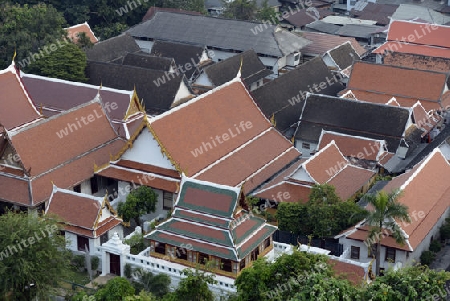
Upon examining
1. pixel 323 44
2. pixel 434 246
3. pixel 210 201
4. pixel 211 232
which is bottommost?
pixel 434 246

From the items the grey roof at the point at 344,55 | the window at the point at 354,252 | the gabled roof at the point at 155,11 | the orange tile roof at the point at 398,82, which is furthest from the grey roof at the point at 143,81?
the gabled roof at the point at 155,11

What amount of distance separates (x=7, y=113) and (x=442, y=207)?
24.4 metres

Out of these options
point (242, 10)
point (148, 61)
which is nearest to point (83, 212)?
point (148, 61)

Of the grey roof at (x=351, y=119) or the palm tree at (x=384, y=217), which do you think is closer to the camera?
the palm tree at (x=384, y=217)

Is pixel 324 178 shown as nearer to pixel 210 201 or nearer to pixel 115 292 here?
pixel 210 201

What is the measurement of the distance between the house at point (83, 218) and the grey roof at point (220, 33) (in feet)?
108

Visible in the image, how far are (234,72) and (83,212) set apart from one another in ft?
89.5

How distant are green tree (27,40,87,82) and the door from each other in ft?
76.8

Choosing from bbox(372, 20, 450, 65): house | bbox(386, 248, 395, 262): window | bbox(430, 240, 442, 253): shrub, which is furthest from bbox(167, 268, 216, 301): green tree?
bbox(372, 20, 450, 65): house

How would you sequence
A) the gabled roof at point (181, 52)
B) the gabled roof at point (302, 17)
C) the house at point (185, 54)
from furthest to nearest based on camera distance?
the gabled roof at point (302, 17), the gabled roof at point (181, 52), the house at point (185, 54)

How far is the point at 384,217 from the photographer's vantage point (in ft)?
115

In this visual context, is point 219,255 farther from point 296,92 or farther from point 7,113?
point 296,92

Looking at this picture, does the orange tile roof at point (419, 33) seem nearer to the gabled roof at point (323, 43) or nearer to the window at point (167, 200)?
the gabled roof at point (323, 43)

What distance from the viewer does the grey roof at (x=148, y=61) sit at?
196ft
